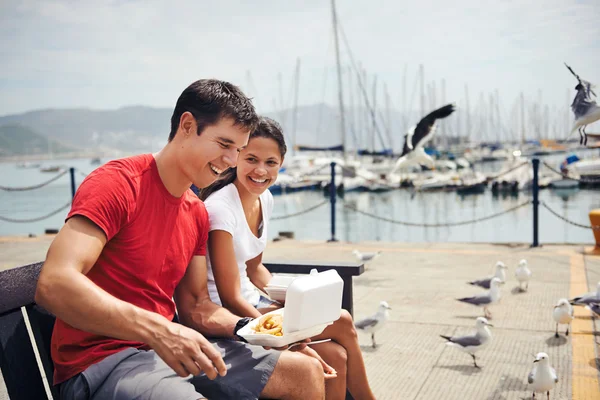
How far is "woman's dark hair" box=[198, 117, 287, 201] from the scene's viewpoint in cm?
277

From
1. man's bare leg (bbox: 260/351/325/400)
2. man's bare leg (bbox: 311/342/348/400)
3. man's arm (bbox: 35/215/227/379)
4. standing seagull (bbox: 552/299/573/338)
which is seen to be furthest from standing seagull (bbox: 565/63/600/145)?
man's arm (bbox: 35/215/227/379)

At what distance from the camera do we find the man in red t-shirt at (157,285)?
161 cm

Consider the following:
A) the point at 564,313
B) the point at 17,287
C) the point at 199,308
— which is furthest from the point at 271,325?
the point at 564,313

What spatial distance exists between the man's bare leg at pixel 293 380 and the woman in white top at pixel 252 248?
1.00 ft

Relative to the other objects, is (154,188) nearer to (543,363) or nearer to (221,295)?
(221,295)

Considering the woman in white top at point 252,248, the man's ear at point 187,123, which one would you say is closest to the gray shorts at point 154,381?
the woman in white top at point 252,248

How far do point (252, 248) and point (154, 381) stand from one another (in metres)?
1.09

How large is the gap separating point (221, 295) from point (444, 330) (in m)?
2.85

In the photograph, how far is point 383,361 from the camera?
161 inches

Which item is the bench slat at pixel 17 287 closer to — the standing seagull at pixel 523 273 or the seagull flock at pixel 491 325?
the seagull flock at pixel 491 325

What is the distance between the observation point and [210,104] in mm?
1993

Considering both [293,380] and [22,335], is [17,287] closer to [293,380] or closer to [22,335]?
[22,335]

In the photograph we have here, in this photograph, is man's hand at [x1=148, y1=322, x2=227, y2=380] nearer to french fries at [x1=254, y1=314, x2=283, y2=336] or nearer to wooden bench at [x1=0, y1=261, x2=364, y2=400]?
french fries at [x1=254, y1=314, x2=283, y2=336]

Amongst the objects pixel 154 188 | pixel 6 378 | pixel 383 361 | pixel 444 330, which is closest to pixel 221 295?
pixel 154 188
